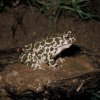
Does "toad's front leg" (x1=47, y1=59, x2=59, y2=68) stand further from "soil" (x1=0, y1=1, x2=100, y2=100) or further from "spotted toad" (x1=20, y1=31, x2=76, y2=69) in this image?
"soil" (x1=0, y1=1, x2=100, y2=100)

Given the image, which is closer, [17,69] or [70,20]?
[17,69]

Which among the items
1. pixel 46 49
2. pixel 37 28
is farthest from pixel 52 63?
pixel 37 28

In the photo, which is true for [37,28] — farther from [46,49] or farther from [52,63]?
[52,63]

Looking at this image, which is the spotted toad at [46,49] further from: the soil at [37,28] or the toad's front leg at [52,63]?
the soil at [37,28]

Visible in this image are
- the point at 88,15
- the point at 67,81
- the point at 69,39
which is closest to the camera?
the point at 67,81

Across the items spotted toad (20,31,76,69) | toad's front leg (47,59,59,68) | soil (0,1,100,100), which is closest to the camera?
toad's front leg (47,59,59,68)

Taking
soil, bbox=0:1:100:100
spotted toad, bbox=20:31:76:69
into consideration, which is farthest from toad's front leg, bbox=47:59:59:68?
soil, bbox=0:1:100:100

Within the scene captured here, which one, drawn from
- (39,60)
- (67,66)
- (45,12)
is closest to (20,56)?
(39,60)

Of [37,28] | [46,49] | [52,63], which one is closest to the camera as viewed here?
[52,63]

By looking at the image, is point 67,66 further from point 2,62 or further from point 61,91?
point 2,62
